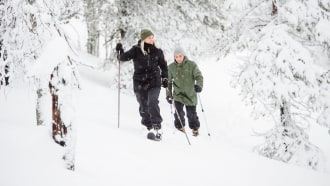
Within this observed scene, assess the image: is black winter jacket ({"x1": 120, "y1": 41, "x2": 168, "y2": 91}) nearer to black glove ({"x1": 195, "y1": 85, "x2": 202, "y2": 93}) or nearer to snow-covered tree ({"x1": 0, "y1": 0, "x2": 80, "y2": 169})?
black glove ({"x1": 195, "y1": 85, "x2": 202, "y2": 93})

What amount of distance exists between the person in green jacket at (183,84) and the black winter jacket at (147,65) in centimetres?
132

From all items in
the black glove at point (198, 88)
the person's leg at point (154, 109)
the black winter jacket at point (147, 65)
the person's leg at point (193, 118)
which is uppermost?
the black winter jacket at point (147, 65)

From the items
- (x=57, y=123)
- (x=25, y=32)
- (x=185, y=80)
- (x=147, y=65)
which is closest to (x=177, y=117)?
(x=185, y=80)

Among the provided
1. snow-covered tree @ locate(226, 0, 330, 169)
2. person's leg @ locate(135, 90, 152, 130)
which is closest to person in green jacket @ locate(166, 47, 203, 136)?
person's leg @ locate(135, 90, 152, 130)

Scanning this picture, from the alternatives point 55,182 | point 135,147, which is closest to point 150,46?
point 135,147

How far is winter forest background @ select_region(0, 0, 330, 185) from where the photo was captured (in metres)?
3.15

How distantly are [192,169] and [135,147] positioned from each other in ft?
3.26

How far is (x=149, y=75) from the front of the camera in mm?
6406

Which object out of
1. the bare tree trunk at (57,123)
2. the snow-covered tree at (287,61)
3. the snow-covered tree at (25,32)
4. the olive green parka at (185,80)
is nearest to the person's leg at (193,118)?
the olive green parka at (185,80)

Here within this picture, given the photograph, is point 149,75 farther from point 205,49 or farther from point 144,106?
point 205,49

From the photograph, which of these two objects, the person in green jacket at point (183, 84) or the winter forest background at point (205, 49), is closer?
the winter forest background at point (205, 49)

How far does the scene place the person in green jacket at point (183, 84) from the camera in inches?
306

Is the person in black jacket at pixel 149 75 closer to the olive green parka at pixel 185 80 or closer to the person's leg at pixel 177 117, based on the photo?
the olive green parka at pixel 185 80

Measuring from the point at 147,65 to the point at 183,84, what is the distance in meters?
1.76
